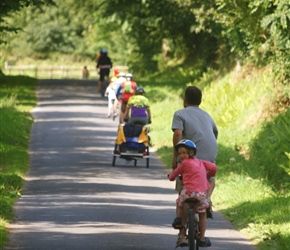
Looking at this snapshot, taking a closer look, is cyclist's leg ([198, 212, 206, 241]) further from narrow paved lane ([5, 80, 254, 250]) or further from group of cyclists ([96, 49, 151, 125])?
group of cyclists ([96, 49, 151, 125])

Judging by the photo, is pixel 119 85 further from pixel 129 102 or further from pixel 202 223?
pixel 202 223

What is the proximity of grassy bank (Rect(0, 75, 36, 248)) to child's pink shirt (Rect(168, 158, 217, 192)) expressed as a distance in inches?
97.9

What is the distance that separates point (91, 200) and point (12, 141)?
390 inches

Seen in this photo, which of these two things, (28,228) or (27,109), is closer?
(28,228)

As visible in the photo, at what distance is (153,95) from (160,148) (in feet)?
49.0

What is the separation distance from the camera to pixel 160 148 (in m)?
27.8

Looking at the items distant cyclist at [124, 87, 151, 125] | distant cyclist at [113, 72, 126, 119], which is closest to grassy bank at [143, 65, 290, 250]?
distant cyclist at [124, 87, 151, 125]

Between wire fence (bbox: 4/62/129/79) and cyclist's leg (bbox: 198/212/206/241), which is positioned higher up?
wire fence (bbox: 4/62/129/79)

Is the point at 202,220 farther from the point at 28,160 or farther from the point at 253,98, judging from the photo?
the point at 253,98

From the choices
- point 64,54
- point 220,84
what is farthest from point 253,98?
point 64,54

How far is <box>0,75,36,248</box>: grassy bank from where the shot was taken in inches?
701

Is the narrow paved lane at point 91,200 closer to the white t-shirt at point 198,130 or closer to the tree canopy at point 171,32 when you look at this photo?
the white t-shirt at point 198,130

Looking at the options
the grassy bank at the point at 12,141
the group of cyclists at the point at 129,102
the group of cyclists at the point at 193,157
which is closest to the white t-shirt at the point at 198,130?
the group of cyclists at the point at 193,157

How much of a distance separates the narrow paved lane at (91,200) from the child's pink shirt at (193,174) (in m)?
1.43
